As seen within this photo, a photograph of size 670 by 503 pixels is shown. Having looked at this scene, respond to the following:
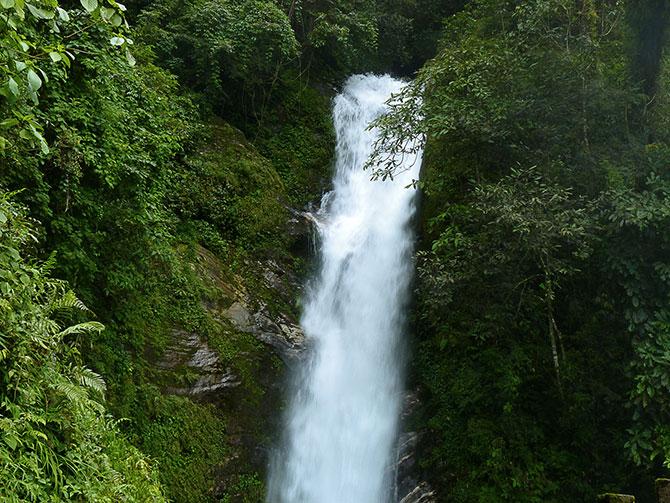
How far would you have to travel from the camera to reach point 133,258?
619cm

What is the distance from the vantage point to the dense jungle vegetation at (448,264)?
453 cm

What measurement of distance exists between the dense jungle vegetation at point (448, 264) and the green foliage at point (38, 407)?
0.02m

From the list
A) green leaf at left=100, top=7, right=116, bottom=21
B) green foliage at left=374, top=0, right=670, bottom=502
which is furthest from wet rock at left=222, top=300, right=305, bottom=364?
green leaf at left=100, top=7, right=116, bottom=21

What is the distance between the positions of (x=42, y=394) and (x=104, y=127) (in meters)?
3.23

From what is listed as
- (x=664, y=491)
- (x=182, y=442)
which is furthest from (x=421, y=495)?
(x=664, y=491)

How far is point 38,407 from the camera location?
11.1ft

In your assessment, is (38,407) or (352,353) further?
(352,353)

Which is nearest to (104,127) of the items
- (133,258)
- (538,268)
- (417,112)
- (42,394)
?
(133,258)

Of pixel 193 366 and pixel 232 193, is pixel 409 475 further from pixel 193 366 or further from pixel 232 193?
pixel 232 193

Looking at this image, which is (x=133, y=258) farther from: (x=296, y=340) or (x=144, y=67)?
(x=296, y=340)

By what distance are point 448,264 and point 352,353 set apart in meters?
3.10

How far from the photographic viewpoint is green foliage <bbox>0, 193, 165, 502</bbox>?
3.03 metres

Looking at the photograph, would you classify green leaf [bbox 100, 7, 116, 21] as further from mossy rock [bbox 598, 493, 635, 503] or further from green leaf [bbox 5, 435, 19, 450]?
mossy rock [bbox 598, 493, 635, 503]

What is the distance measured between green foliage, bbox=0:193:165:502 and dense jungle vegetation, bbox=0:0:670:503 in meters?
0.02
